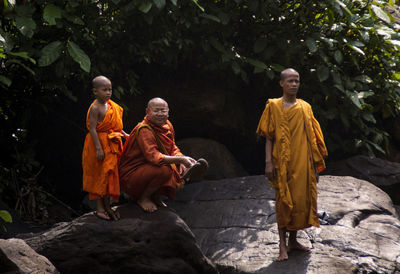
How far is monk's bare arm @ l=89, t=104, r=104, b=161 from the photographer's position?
14.3ft

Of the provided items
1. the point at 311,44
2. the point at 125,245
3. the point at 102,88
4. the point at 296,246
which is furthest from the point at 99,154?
the point at 311,44

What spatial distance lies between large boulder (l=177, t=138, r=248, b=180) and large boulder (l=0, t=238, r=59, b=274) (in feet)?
11.7

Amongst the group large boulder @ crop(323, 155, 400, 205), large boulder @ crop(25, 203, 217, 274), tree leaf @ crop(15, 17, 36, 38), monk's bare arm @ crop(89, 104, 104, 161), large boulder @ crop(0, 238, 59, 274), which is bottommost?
large boulder @ crop(323, 155, 400, 205)

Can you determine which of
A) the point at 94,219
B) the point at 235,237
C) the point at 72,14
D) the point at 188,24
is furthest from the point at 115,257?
the point at 188,24

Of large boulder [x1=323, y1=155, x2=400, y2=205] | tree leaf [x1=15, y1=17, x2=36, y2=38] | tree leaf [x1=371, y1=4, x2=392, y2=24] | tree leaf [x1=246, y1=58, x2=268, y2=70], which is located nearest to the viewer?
tree leaf [x1=15, y1=17, x2=36, y2=38]

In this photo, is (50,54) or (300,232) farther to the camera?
(300,232)

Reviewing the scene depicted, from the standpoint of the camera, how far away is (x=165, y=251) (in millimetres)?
4332

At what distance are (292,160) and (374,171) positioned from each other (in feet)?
10.5

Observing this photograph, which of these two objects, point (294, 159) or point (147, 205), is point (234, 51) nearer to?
point (294, 159)

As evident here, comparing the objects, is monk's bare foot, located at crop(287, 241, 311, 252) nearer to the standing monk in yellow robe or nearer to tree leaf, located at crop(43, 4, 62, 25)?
Answer: the standing monk in yellow robe

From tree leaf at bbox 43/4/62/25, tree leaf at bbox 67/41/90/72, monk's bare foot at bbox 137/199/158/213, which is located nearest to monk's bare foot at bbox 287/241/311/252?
monk's bare foot at bbox 137/199/158/213

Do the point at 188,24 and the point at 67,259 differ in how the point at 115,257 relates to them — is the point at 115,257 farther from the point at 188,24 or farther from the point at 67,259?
the point at 188,24

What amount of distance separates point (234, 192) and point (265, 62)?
2115 millimetres

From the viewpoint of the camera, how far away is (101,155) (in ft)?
14.3
